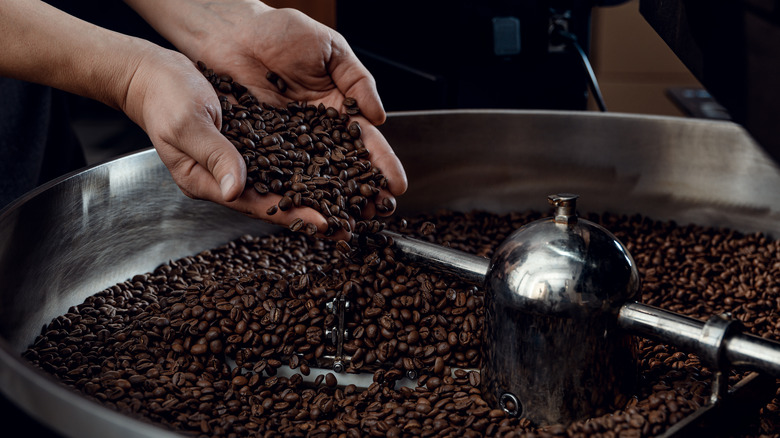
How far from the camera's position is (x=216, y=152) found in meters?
1.10

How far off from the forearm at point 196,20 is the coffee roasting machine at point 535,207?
0.32 meters

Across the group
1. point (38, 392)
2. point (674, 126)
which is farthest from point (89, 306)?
point (674, 126)

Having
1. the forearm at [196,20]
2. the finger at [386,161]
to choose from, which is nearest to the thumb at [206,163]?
the finger at [386,161]

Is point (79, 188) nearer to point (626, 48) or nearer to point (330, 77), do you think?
point (330, 77)

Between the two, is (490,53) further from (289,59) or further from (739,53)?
(739,53)

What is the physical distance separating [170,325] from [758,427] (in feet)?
2.77

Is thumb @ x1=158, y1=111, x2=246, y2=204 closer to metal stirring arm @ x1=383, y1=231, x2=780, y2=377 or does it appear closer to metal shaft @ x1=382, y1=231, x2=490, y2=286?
metal shaft @ x1=382, y1=231, x2=490, y2=286

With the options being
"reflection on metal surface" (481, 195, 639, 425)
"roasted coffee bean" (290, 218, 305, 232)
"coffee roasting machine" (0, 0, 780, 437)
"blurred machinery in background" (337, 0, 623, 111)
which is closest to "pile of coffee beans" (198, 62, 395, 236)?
"roasted coffee bean" (290, 218, 305, 232)

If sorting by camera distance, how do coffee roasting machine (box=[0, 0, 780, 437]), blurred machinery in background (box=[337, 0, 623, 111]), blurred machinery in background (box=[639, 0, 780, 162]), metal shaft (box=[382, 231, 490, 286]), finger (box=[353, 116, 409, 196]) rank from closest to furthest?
1. blurred machinery in background (box=[639, 0, 780, 162])
2. coffee roasting machine (box=[0, 0, 780, 437])
3. metal shaft (box=[382, 231, 490, 286])
4. finger (box=[353, 116, 409, 196])
5. blurred machinery in background (box=[337, 0, 623, 111])

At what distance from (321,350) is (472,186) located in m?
0.74

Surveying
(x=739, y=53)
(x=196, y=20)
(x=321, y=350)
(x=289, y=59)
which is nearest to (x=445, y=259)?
(x=321, y=350)

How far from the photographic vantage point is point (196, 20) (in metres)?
1.52

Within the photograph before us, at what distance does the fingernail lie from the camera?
1.06m

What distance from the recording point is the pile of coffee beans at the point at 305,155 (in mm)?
1139
